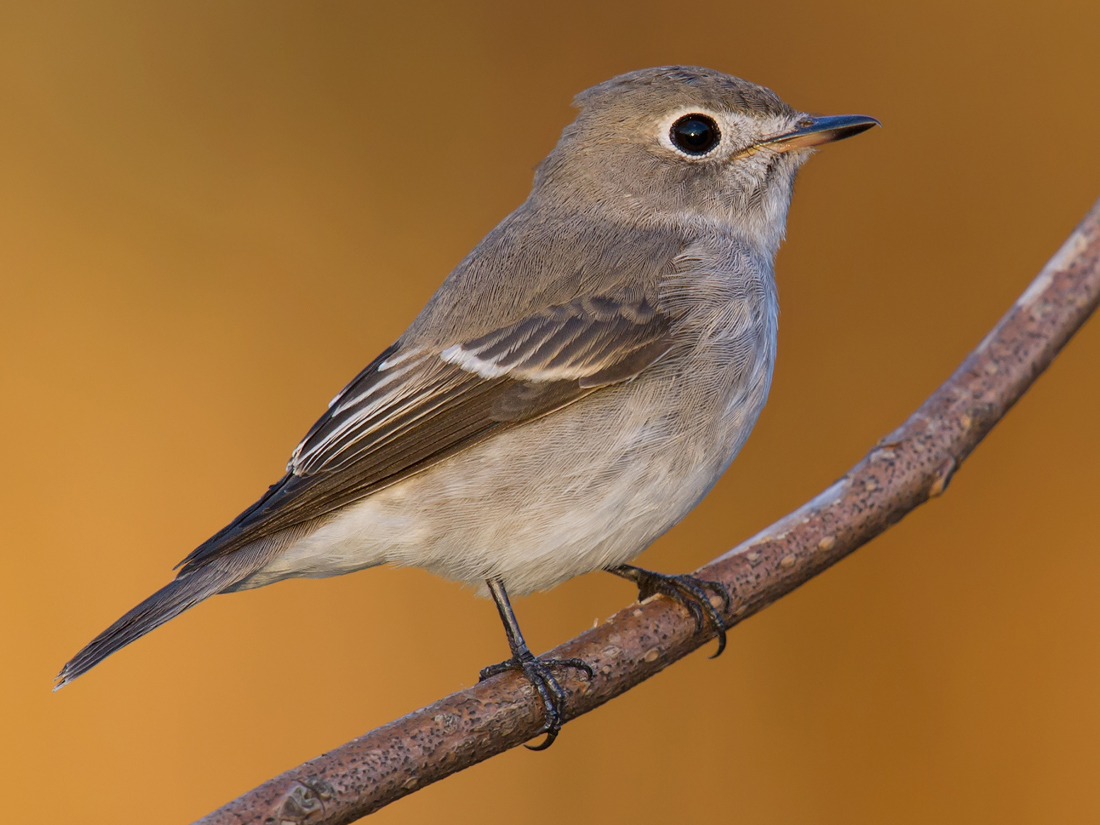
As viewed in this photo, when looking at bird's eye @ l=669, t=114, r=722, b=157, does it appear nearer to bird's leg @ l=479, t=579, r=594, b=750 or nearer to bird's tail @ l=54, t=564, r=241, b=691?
bird's leg @ l=479, t=579, r=594, b=750

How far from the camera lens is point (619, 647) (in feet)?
6.84

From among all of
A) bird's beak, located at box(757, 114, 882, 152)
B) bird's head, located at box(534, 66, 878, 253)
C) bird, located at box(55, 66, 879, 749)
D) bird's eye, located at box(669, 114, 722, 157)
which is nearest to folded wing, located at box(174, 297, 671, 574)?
bird, located at box(55, 66, 879, 749)

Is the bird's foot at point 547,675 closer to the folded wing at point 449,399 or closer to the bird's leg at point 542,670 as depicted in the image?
the bird's leg at point 542,670

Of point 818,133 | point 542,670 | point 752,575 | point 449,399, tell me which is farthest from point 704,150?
point 542,670

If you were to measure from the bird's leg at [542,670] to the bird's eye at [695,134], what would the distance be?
1.27m

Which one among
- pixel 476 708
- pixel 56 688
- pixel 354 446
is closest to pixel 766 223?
pixel 354 446

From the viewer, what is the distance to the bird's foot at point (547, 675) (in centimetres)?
196

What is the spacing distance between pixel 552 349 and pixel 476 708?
2.66ft

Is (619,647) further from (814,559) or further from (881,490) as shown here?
(881,490)

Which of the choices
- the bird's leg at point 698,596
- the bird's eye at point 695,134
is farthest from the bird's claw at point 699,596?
the bird's eye at point 695,134

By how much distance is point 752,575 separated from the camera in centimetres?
229

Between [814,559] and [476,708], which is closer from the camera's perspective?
[476,708]

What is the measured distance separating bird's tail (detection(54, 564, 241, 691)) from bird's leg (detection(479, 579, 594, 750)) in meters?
0.60

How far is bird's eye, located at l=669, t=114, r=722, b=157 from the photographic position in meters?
2.49
